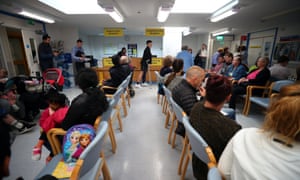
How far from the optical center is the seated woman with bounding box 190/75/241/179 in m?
0.99

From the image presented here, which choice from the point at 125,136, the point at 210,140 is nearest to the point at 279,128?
the point at 210,140

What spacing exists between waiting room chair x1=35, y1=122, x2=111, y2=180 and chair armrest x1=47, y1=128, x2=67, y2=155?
2.4 inches

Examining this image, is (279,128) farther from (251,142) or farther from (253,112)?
(253,112)

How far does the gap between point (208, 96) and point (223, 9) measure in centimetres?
343

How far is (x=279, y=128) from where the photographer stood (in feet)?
1.98

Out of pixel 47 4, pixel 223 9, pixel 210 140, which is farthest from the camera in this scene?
pixel 223 9

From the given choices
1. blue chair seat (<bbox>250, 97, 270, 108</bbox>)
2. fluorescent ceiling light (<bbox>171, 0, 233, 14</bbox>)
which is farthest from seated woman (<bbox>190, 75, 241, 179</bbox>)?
fluorescent ceiling light (<bbox>171, 0, 233, 14</bbox>)

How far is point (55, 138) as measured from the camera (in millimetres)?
1291

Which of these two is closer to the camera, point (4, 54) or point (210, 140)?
point (210, 140)

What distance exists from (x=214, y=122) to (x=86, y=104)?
1.11m

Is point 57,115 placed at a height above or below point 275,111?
below

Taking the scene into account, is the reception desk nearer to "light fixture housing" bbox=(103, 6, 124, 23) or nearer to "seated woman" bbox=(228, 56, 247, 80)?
"light fixture housing" bbox=(103, 6, 124, 23)

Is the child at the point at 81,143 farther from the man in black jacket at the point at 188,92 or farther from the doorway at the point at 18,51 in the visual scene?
the doorway at the point at 18,51

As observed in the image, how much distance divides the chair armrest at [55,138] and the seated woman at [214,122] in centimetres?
113
